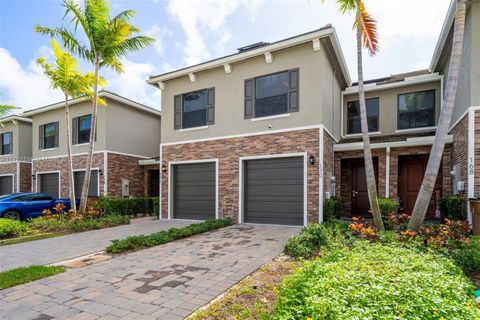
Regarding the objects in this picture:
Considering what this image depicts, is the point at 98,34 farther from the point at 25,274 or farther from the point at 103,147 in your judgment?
the point at 25,274

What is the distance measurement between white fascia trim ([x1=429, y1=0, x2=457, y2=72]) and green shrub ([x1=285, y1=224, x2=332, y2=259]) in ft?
23.2

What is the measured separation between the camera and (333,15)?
7961 millimetres

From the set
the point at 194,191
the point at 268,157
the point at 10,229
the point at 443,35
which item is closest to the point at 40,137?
the point at 10,229

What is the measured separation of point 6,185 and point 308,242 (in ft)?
72.3

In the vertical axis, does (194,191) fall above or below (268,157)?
below

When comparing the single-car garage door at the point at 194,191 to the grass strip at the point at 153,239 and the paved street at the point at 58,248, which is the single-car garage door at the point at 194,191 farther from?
the paved street at the point at 58,248

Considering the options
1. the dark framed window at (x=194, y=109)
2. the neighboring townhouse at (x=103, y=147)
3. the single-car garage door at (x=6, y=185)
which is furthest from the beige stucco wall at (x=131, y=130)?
the single-car garage door at (x=6, y=185)

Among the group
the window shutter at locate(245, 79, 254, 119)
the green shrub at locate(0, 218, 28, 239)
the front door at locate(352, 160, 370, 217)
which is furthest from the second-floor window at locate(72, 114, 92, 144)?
the front door at locate(352, 160, 370, 217)

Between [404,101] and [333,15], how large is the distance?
19.5ft

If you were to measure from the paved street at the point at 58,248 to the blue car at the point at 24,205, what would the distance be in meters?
4.38

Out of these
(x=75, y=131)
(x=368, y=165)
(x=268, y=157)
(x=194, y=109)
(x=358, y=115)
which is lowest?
(x=368, y=165)

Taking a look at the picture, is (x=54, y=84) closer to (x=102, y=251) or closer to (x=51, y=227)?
(x=51, y=227)

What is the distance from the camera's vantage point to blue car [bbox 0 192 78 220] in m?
10.7

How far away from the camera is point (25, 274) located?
15.3 ft
